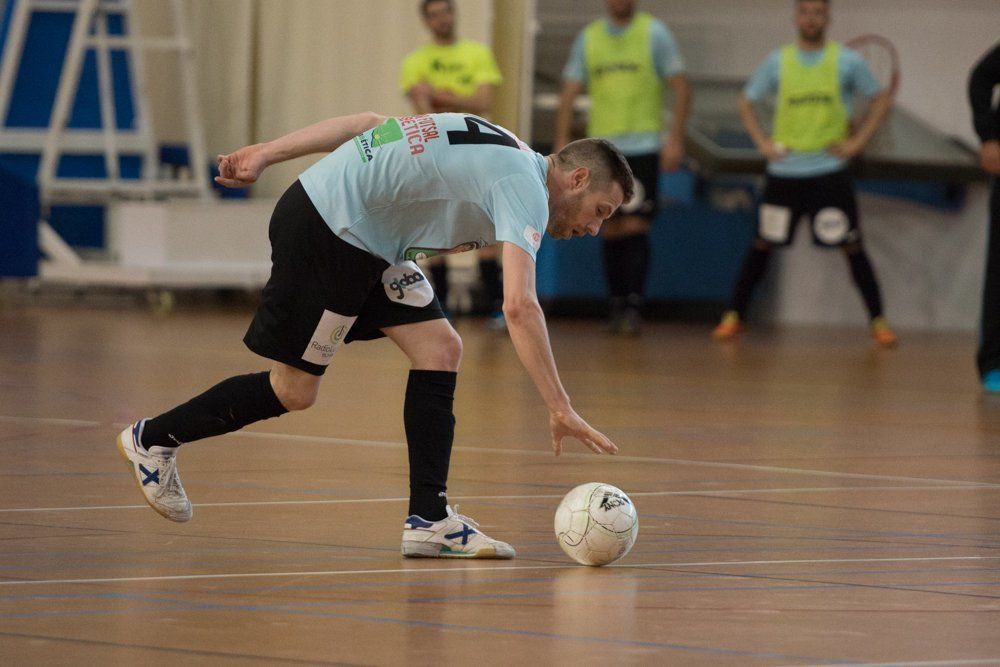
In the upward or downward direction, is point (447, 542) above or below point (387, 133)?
below

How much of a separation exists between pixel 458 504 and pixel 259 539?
66 centimetres

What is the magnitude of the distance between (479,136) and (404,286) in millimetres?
385

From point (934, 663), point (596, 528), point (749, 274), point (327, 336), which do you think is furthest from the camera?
point (749, 274)

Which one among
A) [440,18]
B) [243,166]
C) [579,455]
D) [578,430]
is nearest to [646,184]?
[440,18]

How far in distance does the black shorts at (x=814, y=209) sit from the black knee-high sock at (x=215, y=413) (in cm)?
680

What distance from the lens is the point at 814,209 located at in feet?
33.4

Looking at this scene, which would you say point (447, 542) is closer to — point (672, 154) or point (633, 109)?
point (672, 154)

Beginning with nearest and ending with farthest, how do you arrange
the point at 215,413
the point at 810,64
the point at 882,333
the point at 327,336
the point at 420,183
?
1. the point at 420,183
2. the point at 327,336
3. the point at 215,413
4. the point at 882,333
5. the point at 810,64

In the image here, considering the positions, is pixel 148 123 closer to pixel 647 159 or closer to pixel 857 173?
pixel 647 159

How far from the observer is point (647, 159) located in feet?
33.8

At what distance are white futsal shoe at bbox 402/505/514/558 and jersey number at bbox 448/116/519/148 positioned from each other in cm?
81

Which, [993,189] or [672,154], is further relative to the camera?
[672,154]

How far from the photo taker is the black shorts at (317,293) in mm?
3529

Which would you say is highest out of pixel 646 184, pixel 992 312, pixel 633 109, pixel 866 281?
pixel 633 109
